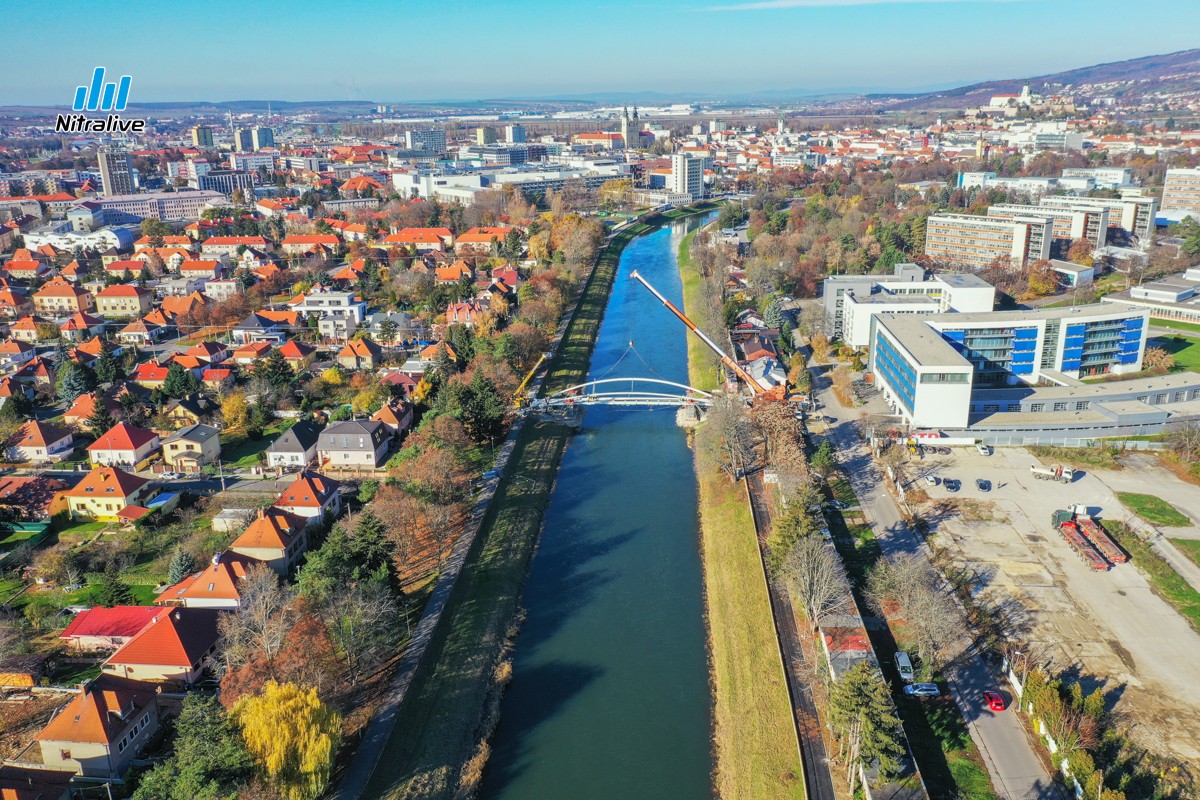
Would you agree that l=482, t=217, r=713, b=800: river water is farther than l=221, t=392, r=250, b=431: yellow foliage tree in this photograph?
No

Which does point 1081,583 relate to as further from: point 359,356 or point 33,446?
point 33,446

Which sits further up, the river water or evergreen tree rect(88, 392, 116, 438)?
evergreen tree rect(88, 392, 116, 438)

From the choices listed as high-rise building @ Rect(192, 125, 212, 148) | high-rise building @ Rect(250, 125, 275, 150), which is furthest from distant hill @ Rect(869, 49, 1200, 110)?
high-rise building @ Rect(192, 125, 212, 148)

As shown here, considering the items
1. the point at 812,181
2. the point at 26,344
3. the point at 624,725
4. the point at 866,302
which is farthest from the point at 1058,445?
the point at 812,181

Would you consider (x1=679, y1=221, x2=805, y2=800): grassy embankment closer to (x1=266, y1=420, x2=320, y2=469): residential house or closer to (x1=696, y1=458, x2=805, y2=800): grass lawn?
(x1=696, y1=458, x2=805, y2=800): grass lawn

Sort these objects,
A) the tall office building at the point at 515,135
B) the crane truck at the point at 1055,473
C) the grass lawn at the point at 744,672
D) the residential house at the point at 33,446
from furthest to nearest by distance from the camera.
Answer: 1. the tall office building at the point at 515,135
2. the residential house at the point at 33,446
3. the crane truck at the point at 1055,473
4. the grass lawn at the point at 744,672

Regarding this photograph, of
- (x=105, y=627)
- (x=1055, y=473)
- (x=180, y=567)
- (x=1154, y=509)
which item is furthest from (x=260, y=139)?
(x=1154, y=509)

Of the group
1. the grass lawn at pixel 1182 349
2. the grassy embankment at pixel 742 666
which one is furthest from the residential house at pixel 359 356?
the grass lawn at pixel 1182 349

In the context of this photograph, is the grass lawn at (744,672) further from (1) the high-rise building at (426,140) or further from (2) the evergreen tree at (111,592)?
(1) the high-rise building at (426,140)

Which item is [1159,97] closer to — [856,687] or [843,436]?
[843,436]
